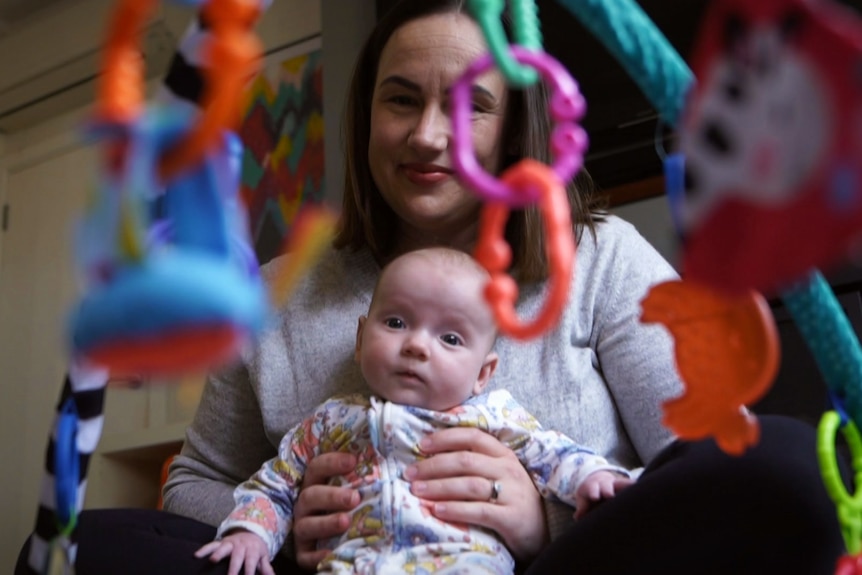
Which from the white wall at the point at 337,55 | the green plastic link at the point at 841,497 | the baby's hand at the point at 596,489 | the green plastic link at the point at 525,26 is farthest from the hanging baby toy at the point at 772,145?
the white wall at the point at 337,55

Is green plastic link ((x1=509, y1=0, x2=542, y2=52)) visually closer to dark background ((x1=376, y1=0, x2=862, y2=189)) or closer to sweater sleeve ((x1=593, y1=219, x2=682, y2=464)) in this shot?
sweater sleeve ((x1=593, y1=219, x2=682, y2=464))

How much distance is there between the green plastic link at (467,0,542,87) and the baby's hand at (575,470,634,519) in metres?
0.44

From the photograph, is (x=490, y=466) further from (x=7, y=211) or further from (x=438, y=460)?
(x=7, y=211)

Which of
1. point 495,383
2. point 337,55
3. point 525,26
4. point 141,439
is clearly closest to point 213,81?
point 525,26

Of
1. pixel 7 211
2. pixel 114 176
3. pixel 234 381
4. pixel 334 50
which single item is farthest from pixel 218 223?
pixel 7 211

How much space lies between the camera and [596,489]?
0.71 m

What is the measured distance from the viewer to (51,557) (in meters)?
0.45

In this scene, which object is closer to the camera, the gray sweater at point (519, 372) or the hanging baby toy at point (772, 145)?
the hanging baby toy at point (772, 145)

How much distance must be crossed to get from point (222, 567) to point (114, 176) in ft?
1.98

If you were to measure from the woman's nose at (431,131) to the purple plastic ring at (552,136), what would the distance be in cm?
63

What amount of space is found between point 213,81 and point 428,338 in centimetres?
63

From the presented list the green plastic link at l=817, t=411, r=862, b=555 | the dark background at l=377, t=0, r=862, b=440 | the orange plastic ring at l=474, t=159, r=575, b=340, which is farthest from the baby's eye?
the dark background at l=377, t=0, r=862, b=440

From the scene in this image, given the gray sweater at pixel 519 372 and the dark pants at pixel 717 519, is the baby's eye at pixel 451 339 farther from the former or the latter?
the dark pants at pixel 717 519

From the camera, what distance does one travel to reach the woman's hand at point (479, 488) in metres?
0.79
